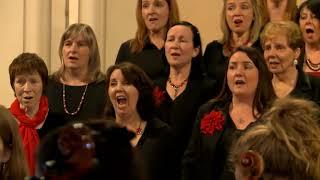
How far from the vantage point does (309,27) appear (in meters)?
3.55

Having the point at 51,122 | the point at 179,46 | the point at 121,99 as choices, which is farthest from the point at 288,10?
the point at 51,122

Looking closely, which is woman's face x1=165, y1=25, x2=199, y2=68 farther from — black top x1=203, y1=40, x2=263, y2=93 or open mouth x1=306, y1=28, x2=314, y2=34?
open mouth x1=306, y1=28, x2=314, y2=34

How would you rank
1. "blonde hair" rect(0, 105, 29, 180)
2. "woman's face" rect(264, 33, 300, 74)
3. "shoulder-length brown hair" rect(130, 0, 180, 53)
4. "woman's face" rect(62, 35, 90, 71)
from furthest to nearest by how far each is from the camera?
"shoulder-length brown hair" rect(130, 0, 180, 53)
"woman's face" rect(62, 35, 90, 71)
"woman's face" rect(264, 33, 300, 74)
"blonde hair" rect(0, 105, 29, 180)

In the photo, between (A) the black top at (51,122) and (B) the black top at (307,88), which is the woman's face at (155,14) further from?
(B) the black top at (307,88)

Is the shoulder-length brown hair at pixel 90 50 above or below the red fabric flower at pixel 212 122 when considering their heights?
above

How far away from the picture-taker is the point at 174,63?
3.57 m

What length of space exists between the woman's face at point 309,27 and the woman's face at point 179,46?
57 centimetres

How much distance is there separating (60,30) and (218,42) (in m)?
1.54

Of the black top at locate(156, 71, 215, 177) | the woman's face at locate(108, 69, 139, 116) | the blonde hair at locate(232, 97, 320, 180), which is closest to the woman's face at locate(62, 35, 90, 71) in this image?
the woman's face at locate(108, 69, 139, 116)

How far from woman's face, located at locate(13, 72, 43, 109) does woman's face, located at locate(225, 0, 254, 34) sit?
1025 millimetres

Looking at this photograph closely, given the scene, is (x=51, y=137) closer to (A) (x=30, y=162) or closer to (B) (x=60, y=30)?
(A) (x=30, y=162)

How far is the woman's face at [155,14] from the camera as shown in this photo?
379 centimetres

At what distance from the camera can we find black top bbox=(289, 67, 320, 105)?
3244 mm

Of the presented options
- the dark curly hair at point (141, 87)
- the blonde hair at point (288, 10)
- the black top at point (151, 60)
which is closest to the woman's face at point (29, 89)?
the dark curly hair at point (141, 87)
